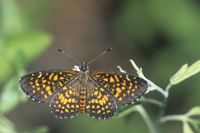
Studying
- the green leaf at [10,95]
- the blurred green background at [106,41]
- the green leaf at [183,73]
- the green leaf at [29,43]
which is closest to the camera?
the green leaf at [183,73]

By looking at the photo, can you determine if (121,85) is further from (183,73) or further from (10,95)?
(10,95)

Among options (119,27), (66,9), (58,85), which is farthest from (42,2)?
(58,85)

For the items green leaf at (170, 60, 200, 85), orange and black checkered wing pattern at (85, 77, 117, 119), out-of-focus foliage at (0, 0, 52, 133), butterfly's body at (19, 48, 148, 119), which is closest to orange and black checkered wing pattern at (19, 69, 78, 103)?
butterfly's body at (19, 48, 148, 119)

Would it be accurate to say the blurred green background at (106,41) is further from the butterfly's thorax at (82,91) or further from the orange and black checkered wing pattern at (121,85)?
the orange and black checkered wing pattern at (121,85)

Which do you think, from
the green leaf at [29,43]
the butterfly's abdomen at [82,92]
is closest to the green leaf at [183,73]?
the butterfly's abdomen at [82,92]

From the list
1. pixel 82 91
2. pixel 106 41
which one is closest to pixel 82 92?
pixel 82 91

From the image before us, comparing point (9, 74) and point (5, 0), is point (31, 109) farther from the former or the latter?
point (5, 0)

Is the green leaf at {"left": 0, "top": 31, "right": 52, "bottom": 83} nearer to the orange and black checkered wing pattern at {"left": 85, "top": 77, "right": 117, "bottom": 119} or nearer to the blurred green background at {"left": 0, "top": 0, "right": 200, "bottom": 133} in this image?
the blurred green background at {"left": 0, "top": 0, "right": 200, "bottom": 133}
